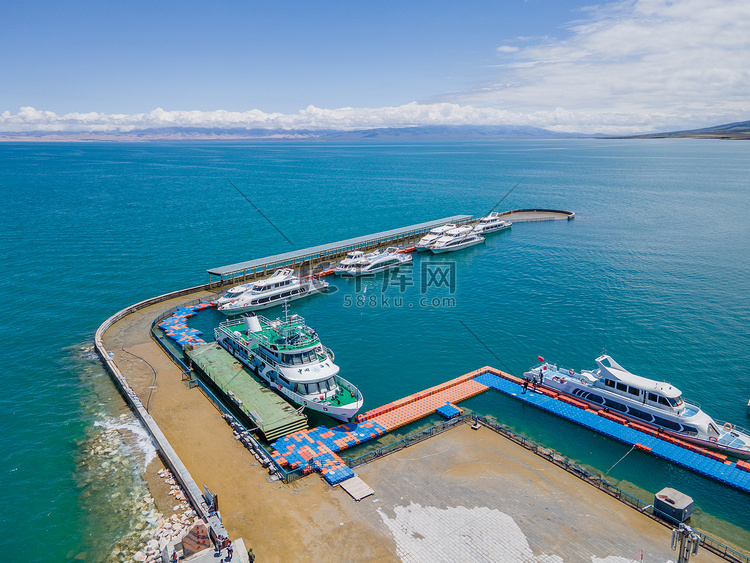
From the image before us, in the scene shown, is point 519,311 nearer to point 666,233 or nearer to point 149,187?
point 666,233

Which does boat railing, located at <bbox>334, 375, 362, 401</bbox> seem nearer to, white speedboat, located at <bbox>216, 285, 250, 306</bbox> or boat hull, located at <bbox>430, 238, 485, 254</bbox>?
white speedboat, located at <bbox>216, 285, 250, 306</bbox>

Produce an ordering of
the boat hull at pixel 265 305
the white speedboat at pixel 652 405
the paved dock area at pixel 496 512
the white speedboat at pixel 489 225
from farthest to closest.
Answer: the white speedboat at pixel 489 225, the boat hull at pixel 265 305, the white speedboat at pixel 652 405, the paved dock area at pixel 496 512

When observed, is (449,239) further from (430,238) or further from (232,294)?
(232,294)

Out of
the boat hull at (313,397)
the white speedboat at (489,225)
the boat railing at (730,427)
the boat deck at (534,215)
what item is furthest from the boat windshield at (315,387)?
the boat deck at (534,215)

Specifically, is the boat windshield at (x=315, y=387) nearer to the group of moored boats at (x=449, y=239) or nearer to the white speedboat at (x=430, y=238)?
the group of moored boats at (x=449, y=239)

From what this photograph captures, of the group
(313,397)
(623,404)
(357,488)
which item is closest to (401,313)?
(313,397)

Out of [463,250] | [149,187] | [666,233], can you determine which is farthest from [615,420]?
[149,187]

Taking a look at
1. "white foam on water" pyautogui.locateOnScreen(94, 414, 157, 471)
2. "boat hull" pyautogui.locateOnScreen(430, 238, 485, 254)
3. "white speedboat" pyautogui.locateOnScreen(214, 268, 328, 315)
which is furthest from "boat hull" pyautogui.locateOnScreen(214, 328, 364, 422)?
"boat hull" pyautogui.locateOnScreen(430, 238, 485, 254)
